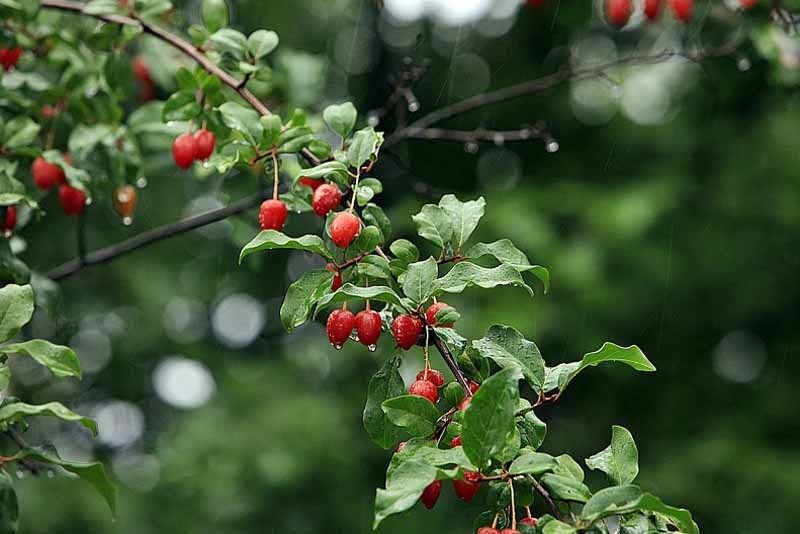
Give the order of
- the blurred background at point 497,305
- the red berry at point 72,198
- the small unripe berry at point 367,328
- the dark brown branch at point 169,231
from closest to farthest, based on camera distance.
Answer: the small unripe berry at point 367,328
the red berry at point 72,198
the dark brown branch at point 169,231
the blurred background at point 497,305

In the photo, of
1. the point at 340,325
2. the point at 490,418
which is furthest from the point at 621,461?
the point at 340,325

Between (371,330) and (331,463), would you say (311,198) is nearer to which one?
(371,330)

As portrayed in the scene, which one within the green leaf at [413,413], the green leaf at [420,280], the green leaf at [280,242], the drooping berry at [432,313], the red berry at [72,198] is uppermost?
the green leaf at [280,242]

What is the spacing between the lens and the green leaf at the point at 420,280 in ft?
3.59

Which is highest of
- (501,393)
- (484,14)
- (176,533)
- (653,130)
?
(501,393)

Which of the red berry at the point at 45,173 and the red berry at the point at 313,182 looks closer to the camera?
the red berry at the point at 313,182

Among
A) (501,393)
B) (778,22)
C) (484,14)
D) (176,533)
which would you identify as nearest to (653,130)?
(484,14)

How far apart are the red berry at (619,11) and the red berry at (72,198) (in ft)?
3.84

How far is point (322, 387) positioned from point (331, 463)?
453 mm

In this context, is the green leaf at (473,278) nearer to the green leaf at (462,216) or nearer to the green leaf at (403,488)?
the green leaf at (462,216)

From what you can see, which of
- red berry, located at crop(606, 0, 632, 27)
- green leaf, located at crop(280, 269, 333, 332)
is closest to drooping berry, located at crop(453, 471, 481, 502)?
green leaf, located at crop(280, 269, 333, 332)

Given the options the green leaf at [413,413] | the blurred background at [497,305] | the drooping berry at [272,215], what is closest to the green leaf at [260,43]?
the drooping berry at [272,215]

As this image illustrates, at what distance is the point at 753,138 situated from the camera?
13.4 feet

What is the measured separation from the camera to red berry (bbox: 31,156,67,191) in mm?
1637
